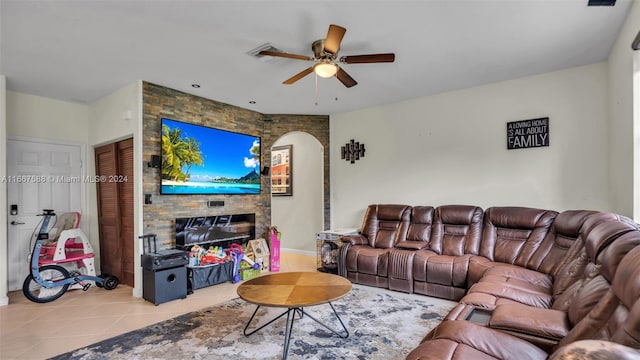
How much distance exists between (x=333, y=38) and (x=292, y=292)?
6.46 feet

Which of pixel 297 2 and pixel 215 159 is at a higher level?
pixel 297 2

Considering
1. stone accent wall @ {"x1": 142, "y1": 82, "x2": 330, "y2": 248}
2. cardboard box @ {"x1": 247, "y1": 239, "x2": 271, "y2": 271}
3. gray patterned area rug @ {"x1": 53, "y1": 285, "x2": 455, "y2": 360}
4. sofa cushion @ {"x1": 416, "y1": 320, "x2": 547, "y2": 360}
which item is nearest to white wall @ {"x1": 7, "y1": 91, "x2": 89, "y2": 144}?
stone accent wall @ {"x1": 142, "y1": 82, "x2": 330, "y2": 248}

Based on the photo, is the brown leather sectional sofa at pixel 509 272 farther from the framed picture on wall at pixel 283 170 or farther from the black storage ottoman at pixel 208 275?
the framed picture on wall at pixel 283 170

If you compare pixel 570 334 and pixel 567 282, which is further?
pixel 567 282

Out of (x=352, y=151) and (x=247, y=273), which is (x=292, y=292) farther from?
(x=352, y=151)

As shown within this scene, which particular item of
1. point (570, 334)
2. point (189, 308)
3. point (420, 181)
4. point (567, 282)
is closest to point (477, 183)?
point (420, 181)

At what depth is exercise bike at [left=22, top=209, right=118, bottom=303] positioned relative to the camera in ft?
12.4

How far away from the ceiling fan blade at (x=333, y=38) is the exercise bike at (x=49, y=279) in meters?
3.90

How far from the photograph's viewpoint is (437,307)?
11.3 ft

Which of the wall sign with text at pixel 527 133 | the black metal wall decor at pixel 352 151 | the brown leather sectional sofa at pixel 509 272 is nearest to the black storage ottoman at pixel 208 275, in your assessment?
the brown leather sectional sofa at pixel 509 272

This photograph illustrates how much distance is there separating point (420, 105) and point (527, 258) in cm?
252

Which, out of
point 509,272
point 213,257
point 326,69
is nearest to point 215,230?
point 213,257

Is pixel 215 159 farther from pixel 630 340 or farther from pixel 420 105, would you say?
pixel 630 340

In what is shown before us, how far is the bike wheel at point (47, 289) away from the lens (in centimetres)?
376
